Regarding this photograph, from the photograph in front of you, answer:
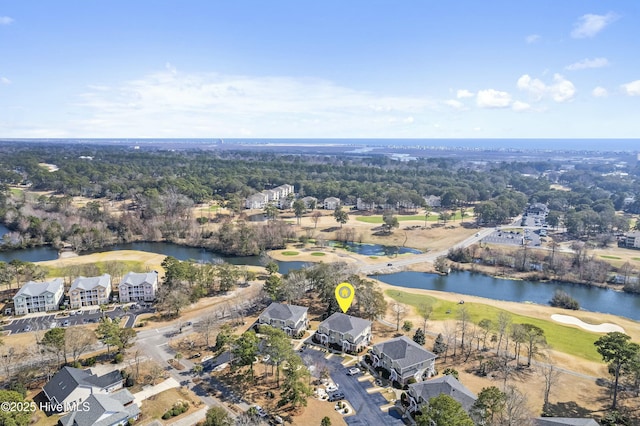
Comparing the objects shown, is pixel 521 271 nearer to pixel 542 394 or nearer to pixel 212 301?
pixel 542 394

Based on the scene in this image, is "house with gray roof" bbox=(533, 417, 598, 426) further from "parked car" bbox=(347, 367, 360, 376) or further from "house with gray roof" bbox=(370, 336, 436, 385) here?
"parked car" bbox=(347, 367, 360, 376)

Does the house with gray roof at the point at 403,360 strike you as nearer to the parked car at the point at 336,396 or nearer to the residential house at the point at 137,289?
the parked car at the point at 336,396

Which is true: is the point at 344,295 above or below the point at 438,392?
above

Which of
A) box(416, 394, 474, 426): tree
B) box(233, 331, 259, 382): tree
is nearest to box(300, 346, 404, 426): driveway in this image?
box(416, 394, 474, 426): tree

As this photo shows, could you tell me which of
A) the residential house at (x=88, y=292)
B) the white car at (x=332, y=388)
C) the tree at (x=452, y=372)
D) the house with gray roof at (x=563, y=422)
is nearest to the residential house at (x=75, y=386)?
the white car at (x=332, y=388)

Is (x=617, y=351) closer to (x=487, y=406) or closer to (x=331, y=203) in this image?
(x=487, y=406)

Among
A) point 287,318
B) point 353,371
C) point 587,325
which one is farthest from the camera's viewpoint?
point 587,325

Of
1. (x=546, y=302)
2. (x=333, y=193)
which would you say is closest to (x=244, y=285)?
(x=546, y=302)

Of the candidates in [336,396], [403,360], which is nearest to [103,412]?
[336,396]
